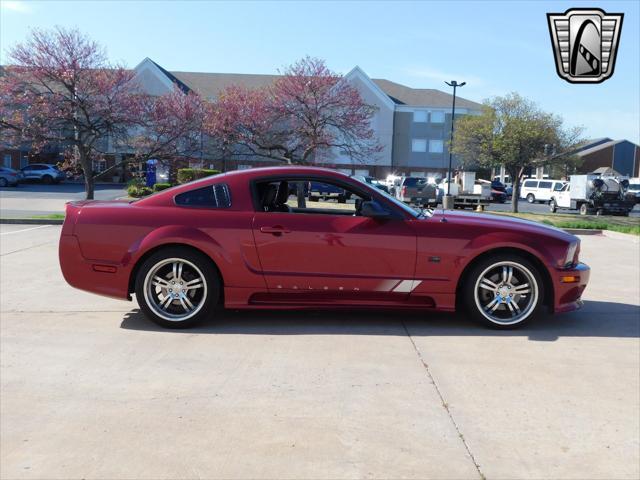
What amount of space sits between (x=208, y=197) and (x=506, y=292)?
3.00 m

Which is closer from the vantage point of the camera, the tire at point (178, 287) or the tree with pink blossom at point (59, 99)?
the tire at point (178, 287)

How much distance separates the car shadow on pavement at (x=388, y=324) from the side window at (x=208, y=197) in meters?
1.16

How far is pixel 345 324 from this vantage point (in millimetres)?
5805

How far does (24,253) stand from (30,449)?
7.90 m

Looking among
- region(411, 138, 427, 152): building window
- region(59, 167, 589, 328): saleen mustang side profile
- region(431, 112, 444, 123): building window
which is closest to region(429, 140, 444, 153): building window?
region(411, 138, 427, 152): building window

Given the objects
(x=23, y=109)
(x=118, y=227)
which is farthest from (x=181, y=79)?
(x=118, y=227)

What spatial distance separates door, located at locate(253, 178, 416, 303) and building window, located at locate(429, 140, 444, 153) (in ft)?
180

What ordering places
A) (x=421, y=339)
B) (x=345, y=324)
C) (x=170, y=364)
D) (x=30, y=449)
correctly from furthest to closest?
(x=345, y=324) < (x=421, y=339) < (x=170, y=364) < (x=30, y=449)

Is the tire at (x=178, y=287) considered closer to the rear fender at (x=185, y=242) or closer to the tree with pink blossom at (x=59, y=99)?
the rear fender at (x=185, y=242)

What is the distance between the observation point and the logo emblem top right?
5.04 metres

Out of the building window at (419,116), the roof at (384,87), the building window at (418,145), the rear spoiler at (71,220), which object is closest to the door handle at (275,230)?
the rear spoiler at (71,220)

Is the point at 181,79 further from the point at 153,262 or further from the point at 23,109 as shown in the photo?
the point at 153,262

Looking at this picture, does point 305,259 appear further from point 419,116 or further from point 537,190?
point 419,116

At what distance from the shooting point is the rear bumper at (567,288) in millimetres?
5621
